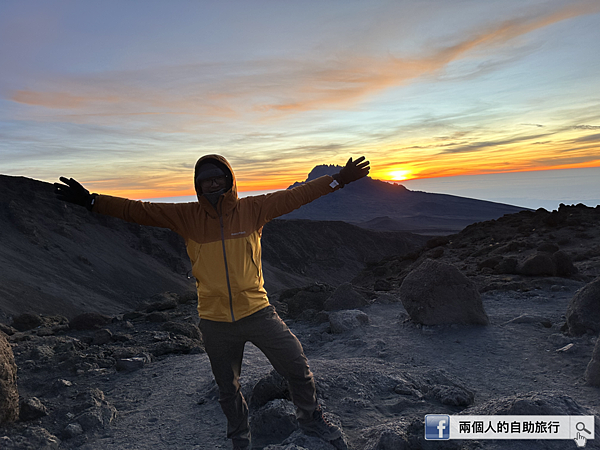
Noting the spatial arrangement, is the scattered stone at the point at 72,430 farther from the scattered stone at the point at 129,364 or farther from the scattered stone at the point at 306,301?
the scattered stone at the point at 306,301

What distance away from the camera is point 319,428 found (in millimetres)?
3051

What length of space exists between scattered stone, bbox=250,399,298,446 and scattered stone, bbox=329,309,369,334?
140 inches

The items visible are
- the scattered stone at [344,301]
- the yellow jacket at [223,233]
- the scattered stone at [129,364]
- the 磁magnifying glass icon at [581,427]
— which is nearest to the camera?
the 磁magnifying glass icon at [581,427]

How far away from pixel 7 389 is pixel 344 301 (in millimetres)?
6495

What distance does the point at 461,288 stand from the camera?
270 inches

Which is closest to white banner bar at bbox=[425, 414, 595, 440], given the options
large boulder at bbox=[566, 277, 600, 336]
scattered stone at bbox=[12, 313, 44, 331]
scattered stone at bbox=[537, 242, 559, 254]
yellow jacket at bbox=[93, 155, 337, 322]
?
yellow jacket at bbox=[93, 155, 337, 322]

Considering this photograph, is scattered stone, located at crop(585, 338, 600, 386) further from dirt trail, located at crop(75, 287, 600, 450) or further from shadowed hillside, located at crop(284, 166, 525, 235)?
shadowed hillside, located at crop(284, 166, 525, 235)

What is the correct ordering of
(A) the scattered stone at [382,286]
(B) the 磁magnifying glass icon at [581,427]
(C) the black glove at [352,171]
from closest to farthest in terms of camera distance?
(B) the 磁magnifying glass icon at [581,427] → (C) the black glove at [352,171] → (A) the scattered stone at [382,286]

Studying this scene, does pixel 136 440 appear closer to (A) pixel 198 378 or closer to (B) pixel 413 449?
(A) pixel 198 378

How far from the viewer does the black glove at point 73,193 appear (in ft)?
9.73

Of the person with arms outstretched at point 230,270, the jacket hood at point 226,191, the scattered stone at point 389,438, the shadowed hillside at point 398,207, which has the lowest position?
the scattered stone at point 389,438

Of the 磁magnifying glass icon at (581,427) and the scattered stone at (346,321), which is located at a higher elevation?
the 磁magnifying glass icon at (581,427)

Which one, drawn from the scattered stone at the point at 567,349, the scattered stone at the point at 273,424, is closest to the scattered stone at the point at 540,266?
the scattered stone at the point at 567,349

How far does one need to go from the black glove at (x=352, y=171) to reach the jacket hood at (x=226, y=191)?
34.1 inches
